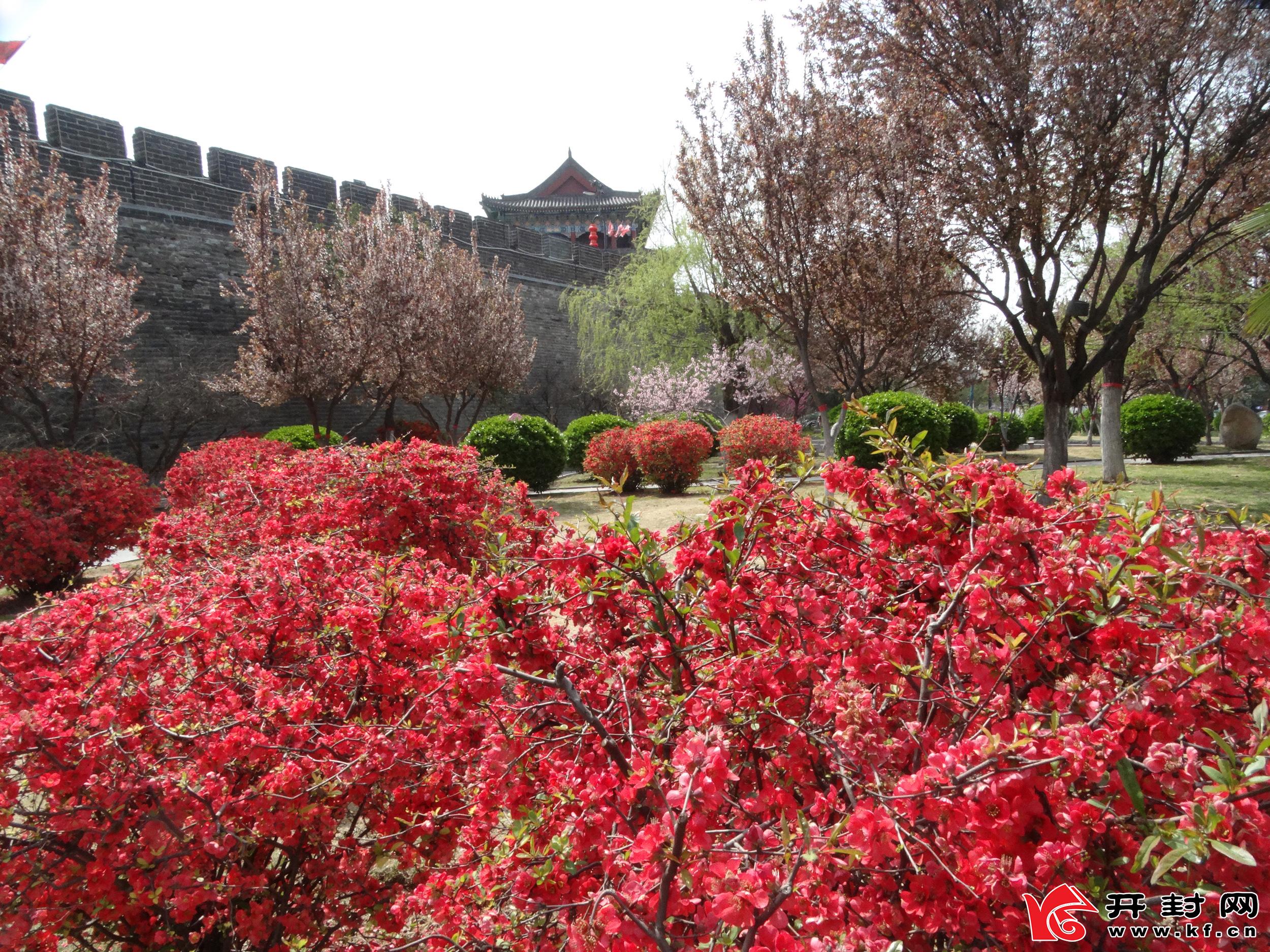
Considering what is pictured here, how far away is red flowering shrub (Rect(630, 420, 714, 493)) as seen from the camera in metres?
12.6

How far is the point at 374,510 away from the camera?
160 inches

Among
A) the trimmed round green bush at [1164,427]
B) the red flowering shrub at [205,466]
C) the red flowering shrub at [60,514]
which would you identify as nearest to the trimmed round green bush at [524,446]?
the red flowering shrub at [205,466]

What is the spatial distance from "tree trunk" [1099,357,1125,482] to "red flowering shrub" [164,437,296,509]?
11279 mm

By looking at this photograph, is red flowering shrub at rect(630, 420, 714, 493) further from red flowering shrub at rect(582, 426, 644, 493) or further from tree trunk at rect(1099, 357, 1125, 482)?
tree trunk at rect(1099, 357, 1125, 482)

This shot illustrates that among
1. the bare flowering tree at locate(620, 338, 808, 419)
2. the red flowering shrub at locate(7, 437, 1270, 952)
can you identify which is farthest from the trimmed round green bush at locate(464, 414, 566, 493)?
the red flowering shrub at locate(7, 437, 1270, 952)

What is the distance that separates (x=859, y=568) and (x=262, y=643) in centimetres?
182

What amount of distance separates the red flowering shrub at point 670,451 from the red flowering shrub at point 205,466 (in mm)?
5732

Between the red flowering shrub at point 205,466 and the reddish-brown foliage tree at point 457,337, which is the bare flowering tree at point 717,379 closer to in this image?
the reddish-brown foliage tree at point 457,337

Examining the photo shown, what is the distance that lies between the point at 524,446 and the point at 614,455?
169 centimetres

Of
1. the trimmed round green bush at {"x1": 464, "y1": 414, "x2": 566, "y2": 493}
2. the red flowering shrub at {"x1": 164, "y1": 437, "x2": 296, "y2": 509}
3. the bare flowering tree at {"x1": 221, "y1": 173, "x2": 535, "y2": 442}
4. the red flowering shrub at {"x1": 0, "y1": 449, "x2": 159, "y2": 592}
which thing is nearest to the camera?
the red flowering shrub at {"x1": 0, "y1": 449, "x2": 159, "y2": 592}

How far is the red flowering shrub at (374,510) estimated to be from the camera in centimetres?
394

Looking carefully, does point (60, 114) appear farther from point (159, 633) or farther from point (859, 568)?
point (859, 568)

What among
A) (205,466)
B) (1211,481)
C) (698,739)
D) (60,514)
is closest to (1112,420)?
(1211,481)

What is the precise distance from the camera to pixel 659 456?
12.6 meters
